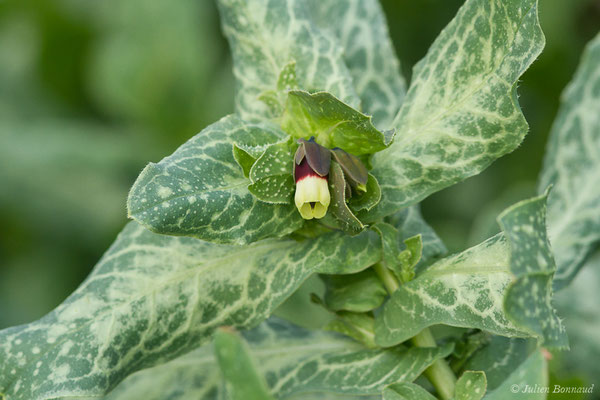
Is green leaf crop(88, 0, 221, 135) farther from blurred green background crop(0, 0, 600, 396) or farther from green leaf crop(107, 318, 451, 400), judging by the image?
green leaf crop(107, 318, 451, 400)

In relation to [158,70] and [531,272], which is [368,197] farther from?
[158,70]

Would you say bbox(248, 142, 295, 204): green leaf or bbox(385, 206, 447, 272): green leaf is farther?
bbox(385, 206, 447, 272): green leaf

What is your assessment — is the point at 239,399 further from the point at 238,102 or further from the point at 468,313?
the point at 238,102

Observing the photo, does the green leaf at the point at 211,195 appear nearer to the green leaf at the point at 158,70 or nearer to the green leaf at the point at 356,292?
the green leaf at the point at 356,292

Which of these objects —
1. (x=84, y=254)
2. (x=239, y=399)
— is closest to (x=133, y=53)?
(x=84, y=254)

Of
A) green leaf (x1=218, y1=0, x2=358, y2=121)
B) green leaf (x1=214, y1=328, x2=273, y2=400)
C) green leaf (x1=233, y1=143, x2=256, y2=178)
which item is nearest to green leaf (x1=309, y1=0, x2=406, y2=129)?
green leaf (x1=218, y1=0, x2=358, y2=121)

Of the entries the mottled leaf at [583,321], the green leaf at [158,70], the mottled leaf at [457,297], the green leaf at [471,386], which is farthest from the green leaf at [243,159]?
the green leaf at [158,70]
